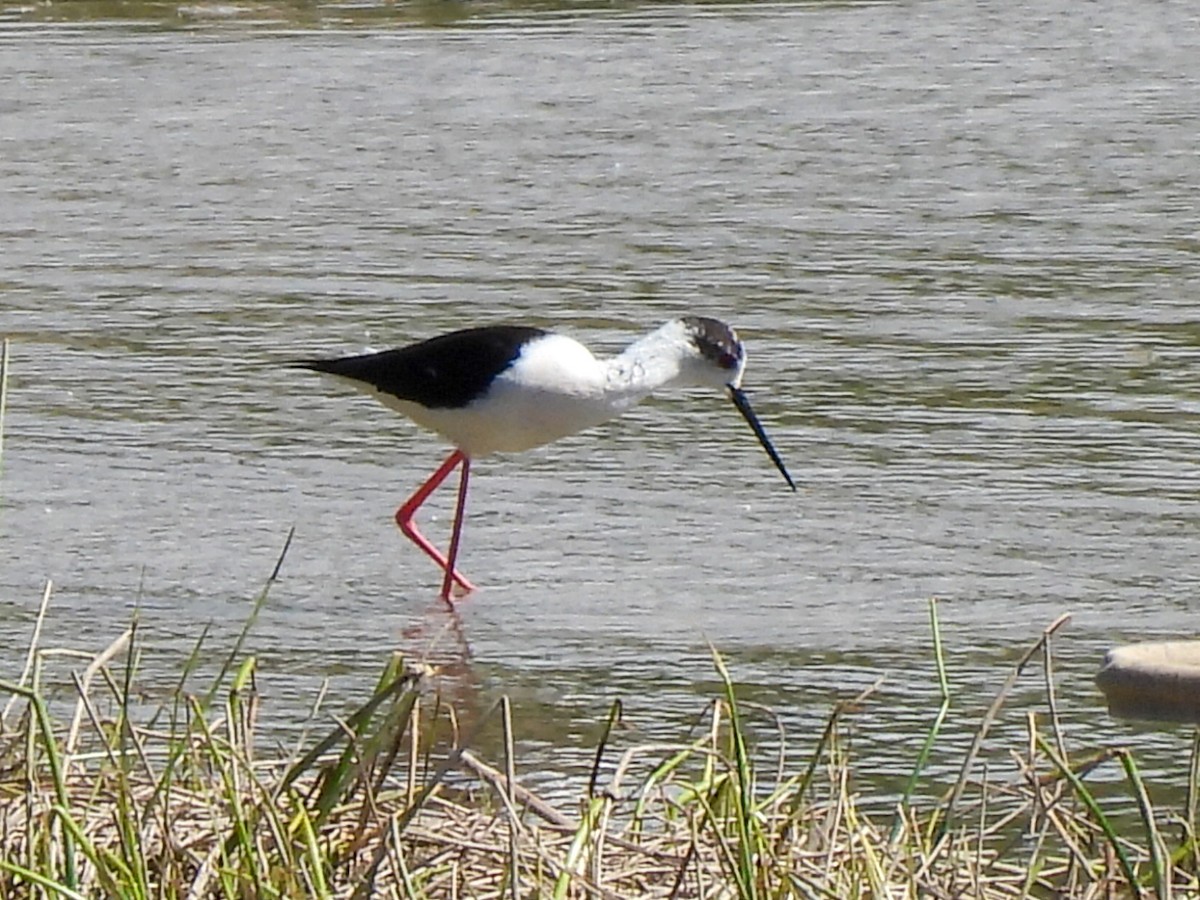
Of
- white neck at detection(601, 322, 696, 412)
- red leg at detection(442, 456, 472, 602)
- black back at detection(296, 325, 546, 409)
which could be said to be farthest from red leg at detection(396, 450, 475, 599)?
white neck at detection(601, 322, 696, 412)

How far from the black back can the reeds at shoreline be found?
3.36 m

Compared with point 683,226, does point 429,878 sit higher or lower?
higher

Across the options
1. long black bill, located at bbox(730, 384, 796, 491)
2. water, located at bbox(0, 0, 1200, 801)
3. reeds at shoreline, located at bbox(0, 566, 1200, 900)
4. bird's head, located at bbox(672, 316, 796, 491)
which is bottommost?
water, located at bbox(0, 0, 1200, 801)

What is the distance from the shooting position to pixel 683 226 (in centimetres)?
1058

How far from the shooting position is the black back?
23.5ft

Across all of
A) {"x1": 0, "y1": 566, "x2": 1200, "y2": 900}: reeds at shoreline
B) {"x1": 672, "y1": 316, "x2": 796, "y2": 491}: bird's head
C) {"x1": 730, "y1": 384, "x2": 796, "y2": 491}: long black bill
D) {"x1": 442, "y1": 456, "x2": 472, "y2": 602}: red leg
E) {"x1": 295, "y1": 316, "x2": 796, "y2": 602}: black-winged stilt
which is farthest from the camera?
{"x1": 672, "y1": 316, "x2": 796, "y2": 491}: bird's head

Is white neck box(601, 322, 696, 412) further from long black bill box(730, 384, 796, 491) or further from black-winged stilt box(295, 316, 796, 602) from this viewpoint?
long black bill box(730, 384, 796, 491)

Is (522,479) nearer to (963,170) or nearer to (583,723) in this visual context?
(583,723)

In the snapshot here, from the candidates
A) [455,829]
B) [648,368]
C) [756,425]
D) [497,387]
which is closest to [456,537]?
[497,387]

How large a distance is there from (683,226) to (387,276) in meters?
1.29

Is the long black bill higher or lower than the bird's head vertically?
lower

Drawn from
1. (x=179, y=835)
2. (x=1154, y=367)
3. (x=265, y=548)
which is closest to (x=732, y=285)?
(x=1154, y=367)

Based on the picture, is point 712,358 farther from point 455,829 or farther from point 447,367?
point 455,829

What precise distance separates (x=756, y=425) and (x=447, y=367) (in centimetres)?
88
